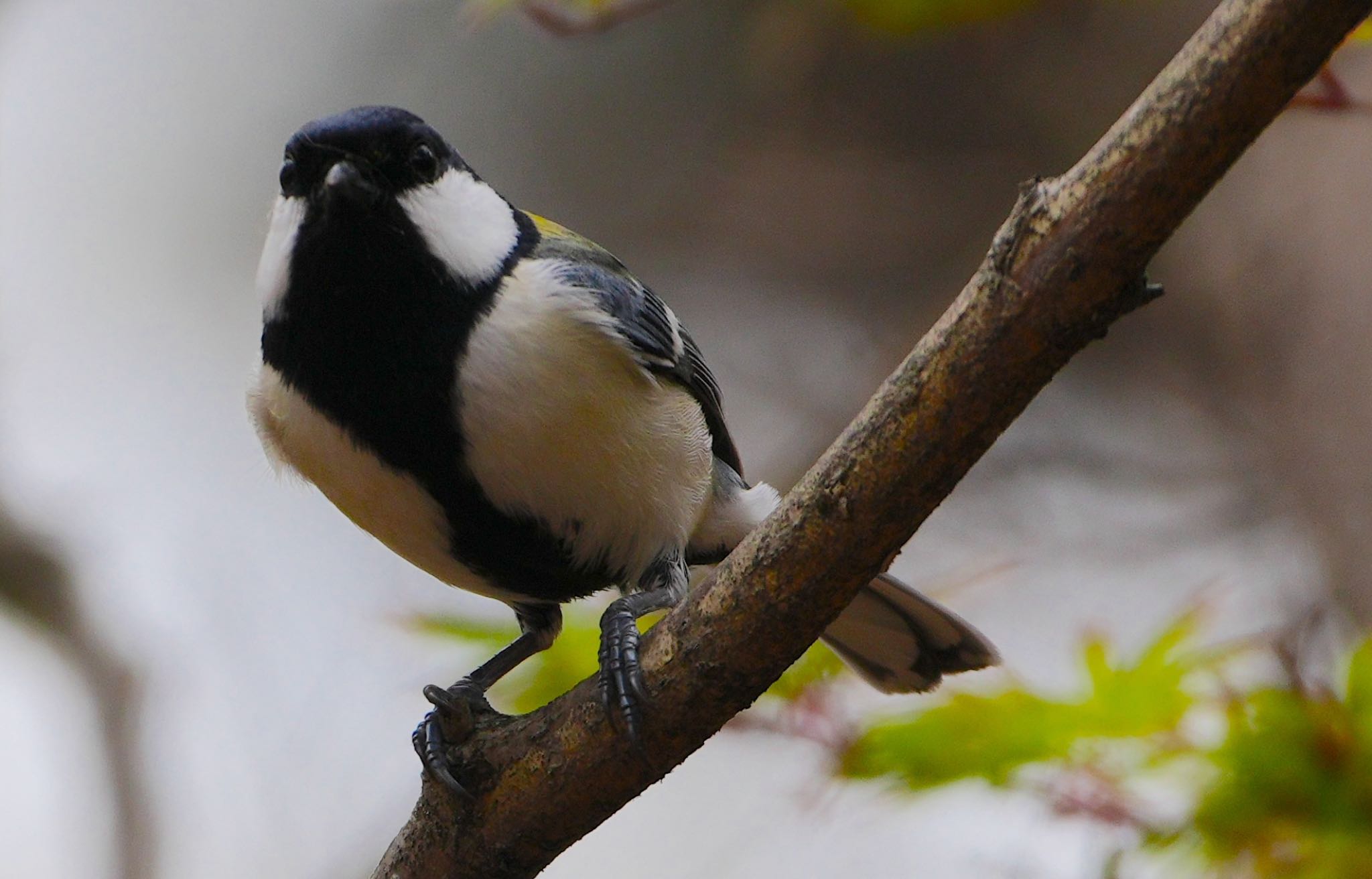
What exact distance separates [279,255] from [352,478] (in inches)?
10.5

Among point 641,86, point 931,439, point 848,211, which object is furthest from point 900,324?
point 931,439

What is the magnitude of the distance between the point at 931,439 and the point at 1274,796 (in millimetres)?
555

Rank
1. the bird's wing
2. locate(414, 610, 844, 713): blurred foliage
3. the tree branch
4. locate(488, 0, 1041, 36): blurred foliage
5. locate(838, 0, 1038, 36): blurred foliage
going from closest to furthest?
the tree branch → the bird's wing → locate(414, 610, 844, 713): blurred foliage → locate(488, 0, 1041, 36): blurred foliage → locate(838, 0, 1038, 36): blurred foliage

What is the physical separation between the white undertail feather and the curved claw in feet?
1.65

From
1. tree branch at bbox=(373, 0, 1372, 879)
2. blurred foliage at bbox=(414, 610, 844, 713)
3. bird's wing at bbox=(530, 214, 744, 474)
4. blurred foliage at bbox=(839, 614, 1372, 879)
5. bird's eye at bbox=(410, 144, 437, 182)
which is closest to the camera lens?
tree branch at bbox=(373, 0, 1372, 879)

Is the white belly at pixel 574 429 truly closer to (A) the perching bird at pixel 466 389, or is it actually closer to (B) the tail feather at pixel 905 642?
(A) the perching bird at pixel 466 389

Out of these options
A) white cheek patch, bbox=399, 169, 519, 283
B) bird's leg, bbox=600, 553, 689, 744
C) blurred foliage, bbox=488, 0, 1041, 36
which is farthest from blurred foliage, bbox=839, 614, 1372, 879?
blurred foliage, bbox=488, 0, 1041, 36

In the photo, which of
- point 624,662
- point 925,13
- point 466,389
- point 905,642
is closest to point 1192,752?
point 905,642

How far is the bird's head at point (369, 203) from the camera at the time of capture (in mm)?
1462

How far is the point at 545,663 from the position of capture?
185 centimetres

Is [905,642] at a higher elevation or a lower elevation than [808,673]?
higher

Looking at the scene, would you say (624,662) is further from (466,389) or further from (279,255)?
(279,255)

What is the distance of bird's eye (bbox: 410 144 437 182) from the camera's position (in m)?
1.54

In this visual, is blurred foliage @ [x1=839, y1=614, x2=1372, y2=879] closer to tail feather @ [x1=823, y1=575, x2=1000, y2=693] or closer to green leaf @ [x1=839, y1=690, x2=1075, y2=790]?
green leaf @ [x1=839, y1=690, x2=1075, y2=790]
